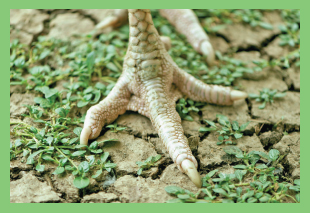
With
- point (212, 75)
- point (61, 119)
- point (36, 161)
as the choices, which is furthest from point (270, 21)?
point (36, 161)

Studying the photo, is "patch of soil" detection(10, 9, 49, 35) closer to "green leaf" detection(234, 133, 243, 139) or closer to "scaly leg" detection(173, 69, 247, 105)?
"scaly leg" detection(173, 69, 247, 105)

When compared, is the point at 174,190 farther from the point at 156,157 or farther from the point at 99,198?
the point at 99,198

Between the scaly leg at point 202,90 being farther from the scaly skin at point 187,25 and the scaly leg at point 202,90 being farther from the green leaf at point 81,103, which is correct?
the green leaf at point 81,103

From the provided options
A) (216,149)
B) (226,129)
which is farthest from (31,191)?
Answer: (226,129)

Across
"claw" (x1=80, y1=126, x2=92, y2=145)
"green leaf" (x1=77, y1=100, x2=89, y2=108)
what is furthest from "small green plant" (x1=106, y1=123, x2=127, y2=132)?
"green leaf" (x1=77, y1=100, x2=89, y2=108)

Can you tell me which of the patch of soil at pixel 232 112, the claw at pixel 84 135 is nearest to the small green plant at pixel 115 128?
the claw at pixel 84 135
